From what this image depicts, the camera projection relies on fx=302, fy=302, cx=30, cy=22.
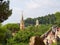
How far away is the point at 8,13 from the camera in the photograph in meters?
10.5

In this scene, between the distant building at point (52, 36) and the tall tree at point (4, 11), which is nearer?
Answer: the tall tree at point (4, 11)

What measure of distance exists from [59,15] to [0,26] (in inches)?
1010

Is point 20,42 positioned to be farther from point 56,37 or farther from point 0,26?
point 0,26

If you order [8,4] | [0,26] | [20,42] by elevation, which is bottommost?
[20,42]

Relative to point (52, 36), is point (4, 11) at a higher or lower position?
higher

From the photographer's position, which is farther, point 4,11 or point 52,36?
point 52,36

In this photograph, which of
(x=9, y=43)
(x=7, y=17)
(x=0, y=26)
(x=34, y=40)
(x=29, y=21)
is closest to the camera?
(x=7, y=17)

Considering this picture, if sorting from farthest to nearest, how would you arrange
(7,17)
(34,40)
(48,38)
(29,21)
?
(29,21)
(48,38)
(34,40)
(7,17)

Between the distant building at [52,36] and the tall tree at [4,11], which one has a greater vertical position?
the tall tree at [4,11]

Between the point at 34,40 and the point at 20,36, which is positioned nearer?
the point at 34,40

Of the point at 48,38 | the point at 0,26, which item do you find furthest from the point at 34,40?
the point at 48,38

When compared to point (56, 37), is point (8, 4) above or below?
above

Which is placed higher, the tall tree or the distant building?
the tall tree

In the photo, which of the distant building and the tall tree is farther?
the distant building
